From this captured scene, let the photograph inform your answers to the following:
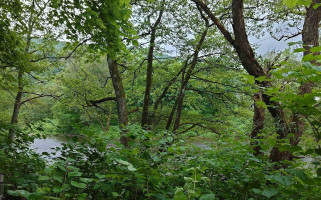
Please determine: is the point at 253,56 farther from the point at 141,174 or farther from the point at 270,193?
the point at 141,174

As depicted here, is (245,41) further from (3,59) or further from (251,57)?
(3,59)

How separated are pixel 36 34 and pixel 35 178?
25.3ft

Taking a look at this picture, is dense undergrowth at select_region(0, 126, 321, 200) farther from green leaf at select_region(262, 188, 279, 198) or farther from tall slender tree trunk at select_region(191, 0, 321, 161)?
tall slender tree trunk at select_region(191, 0, 321, 161)

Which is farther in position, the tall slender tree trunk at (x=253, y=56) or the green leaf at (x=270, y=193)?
the tall slender tree trunk at (x=253, y=56)

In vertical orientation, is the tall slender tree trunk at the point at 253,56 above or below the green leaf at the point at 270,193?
above

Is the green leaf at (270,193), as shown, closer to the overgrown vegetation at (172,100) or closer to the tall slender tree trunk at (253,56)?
the overgrown vegetation at (172,100)

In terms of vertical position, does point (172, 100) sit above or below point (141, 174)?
above

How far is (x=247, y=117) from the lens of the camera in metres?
8.35

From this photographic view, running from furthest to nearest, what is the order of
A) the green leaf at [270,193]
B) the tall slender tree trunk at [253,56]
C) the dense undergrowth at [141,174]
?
1. the tall slender tree trunk at [253,56]
2. the dense undergrowth at [141,174]
3. the green leaf at [270,193]

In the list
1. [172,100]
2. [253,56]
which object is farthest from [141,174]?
[172,100]

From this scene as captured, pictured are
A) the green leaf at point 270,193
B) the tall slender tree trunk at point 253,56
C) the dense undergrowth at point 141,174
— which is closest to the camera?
the green leaf at point 270,193

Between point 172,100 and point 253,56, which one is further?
point 172,100

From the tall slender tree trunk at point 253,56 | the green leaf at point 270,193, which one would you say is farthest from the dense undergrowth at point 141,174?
the tall slender tree trunk at point 253,56

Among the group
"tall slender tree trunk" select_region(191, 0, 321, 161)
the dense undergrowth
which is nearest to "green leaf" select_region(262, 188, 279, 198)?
the dense undergrowth
